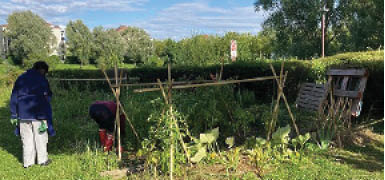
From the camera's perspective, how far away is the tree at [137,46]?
4616cm

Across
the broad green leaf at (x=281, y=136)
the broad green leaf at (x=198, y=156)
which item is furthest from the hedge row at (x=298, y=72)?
the broad green leaf at (x=198, y=156)

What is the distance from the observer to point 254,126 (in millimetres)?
6285

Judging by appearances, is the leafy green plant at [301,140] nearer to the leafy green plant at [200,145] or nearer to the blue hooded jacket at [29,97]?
the leafy green plant at [200,145]

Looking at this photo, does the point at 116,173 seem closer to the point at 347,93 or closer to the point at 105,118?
the point at 105,118

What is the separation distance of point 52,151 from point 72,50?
4737cm

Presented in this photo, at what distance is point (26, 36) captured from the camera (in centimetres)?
4541

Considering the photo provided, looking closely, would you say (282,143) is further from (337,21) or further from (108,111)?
(337,21)

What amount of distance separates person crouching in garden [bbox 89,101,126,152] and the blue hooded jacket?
0.68 meters

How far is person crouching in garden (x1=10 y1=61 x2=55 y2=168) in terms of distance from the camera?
4406 millimetres

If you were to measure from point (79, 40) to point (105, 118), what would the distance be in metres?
47.2

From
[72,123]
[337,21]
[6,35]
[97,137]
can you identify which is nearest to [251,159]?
[97,137]

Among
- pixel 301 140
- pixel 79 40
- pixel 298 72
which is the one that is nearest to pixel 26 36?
pixel 79 40

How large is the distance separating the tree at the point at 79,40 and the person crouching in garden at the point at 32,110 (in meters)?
44.2

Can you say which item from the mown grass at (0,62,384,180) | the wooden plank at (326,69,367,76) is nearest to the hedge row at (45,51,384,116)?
the wooden plank at (326,69,367,76)
